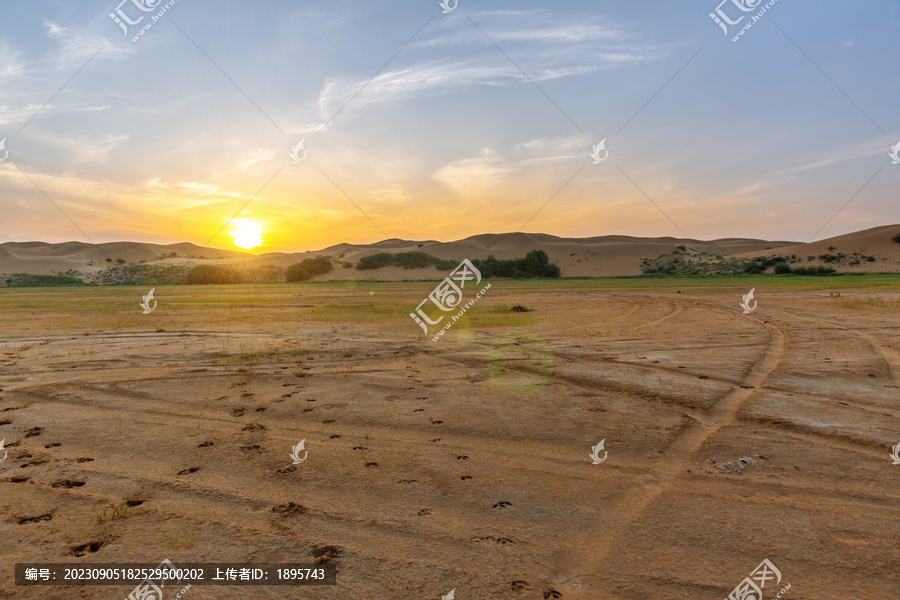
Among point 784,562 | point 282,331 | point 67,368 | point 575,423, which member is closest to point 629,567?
point 784,562

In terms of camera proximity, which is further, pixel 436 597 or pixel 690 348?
pixel 690 348

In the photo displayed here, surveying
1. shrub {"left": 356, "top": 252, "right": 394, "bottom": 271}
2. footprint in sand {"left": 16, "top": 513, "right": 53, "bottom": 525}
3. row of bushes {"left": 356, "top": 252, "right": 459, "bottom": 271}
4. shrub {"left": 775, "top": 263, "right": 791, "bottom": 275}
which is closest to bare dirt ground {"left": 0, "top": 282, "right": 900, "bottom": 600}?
footprint in sand {"left": 16, "top": 513, "right": 53, "bottom": 525}

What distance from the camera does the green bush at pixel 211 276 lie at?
7538 cm

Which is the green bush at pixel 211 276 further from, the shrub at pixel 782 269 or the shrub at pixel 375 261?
the shrub at pixel 782 269

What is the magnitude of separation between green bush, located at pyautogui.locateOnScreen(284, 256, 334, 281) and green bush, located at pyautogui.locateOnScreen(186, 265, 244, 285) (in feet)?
25.1

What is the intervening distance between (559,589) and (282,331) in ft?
47.5

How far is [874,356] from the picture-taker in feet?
33.2

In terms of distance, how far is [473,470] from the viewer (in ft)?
16.6

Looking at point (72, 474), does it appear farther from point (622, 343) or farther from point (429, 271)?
point (429, 271)

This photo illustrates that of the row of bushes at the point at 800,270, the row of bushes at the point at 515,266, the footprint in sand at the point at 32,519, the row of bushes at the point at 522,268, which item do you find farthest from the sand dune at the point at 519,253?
the footprint in sand at the point at 32,519

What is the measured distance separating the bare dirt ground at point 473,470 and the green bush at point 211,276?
229ft

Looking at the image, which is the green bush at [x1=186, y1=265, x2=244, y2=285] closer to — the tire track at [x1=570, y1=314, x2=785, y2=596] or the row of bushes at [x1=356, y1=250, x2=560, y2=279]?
the row of bushes at [x1=356, y1=250, x2=560, y2=279]

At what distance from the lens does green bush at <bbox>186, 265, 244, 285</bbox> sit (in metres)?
75.4

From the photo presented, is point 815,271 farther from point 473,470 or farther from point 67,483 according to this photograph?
point 67,483
